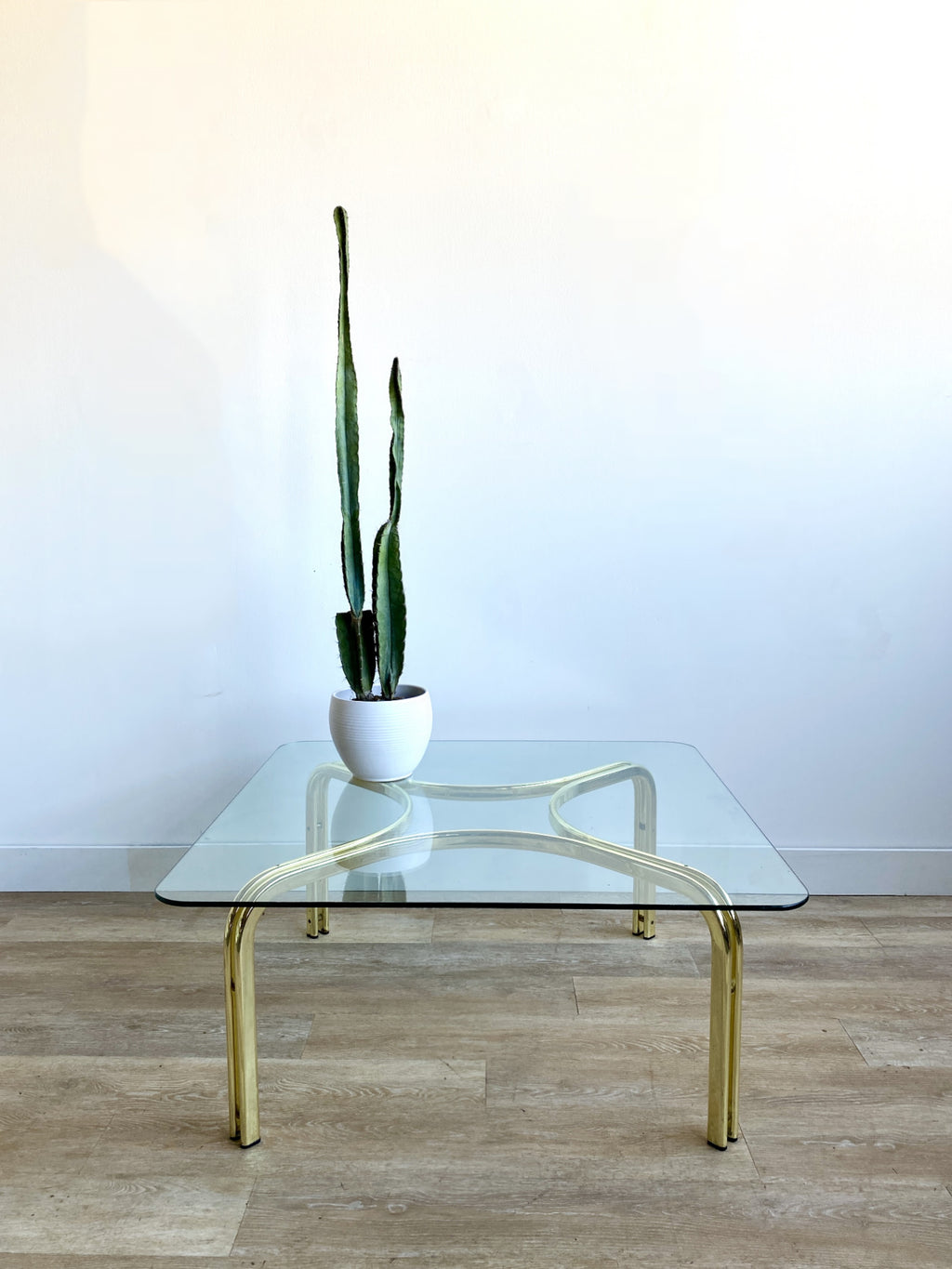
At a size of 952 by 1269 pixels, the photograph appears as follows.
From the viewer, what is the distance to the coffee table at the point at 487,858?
3.87 feet

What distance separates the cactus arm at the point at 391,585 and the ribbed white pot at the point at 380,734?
6 centimetres

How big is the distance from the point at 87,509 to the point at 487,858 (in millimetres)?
1306

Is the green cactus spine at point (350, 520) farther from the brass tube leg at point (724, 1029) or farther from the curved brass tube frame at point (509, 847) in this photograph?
the brass tube leg at point (724, 1029)

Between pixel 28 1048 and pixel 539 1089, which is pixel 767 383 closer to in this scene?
pixel 539 1089

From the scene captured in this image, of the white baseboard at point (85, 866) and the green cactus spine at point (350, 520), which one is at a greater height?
the green cactus spine at point (350, 520)

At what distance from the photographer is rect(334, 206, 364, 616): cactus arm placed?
161 cm

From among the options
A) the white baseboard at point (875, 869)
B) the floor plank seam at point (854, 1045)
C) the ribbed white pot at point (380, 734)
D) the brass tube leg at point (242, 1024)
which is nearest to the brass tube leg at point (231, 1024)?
the brass tube leg at point (242, 1024)

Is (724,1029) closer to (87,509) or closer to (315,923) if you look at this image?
(315,923)

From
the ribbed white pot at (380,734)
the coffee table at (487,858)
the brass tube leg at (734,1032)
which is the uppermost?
the ribbed white pot at (380,734)

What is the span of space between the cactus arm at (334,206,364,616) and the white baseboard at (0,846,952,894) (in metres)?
0.90

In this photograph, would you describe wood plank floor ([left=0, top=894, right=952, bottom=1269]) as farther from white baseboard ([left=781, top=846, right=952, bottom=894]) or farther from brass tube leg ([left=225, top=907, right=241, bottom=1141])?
white baseboard ([left=781, top=846, right=952, bottom=894])

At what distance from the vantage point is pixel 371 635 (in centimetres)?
162

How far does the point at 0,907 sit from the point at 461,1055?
1.18 metres

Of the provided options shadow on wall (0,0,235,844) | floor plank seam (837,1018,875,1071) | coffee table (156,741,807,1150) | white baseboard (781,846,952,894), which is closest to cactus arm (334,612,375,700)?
coffee table (156,741,807,1150)
